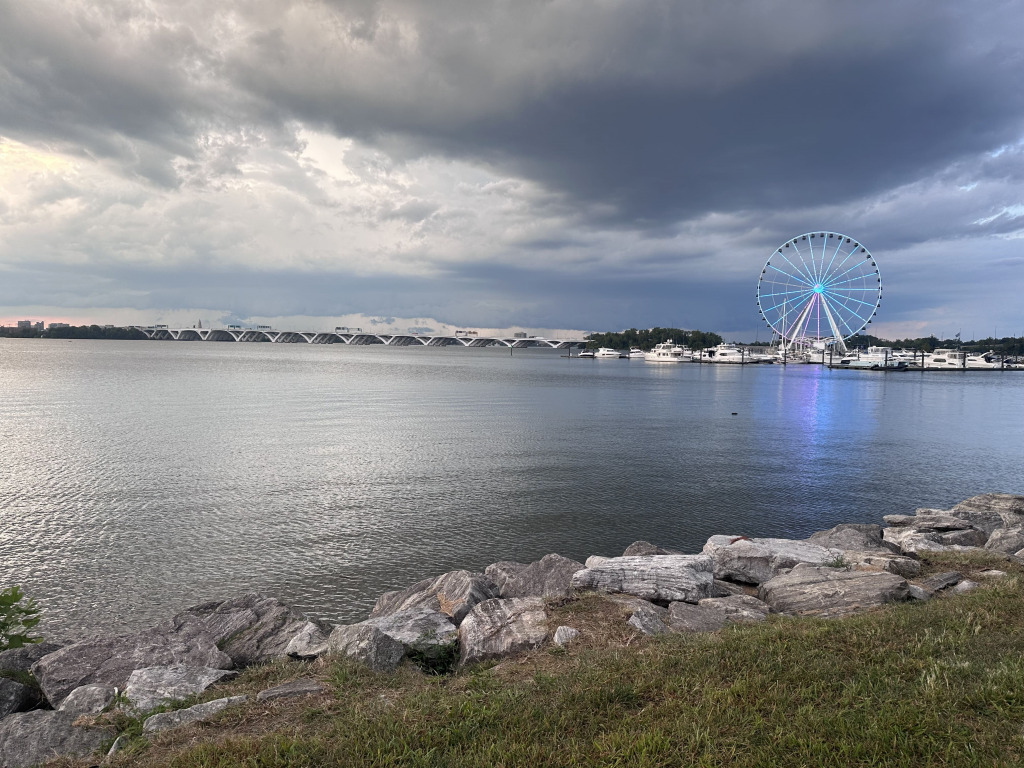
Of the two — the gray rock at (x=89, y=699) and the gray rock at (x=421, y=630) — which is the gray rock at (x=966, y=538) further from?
the gray rock at (x=89, y=699)

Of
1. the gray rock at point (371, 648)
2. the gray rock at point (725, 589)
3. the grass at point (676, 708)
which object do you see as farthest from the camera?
the gray rock at point (725, 589)

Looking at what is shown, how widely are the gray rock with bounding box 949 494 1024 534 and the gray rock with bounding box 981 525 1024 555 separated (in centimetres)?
310

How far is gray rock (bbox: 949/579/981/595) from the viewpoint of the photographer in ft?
40.4

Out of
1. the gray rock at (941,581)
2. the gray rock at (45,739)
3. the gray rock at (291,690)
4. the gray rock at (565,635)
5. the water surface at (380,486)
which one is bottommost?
the water surface at (380,486)

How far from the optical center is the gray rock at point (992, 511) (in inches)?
897

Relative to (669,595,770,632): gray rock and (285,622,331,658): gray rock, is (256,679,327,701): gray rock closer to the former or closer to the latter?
(285,622,331,658): gray rock

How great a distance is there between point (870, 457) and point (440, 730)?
42777 millimetres

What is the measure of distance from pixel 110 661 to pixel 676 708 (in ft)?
30.6

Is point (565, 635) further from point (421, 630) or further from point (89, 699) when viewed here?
point (89, 699)

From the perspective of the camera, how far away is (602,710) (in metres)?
7.19

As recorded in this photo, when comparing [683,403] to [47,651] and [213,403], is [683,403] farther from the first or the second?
[47,651]

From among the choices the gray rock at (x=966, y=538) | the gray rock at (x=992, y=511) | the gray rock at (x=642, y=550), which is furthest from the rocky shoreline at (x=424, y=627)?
the gray rock at (x=992, y=511)

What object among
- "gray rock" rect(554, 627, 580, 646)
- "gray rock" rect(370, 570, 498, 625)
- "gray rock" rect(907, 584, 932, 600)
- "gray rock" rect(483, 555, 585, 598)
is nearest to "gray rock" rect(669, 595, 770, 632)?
"gray rock" rect(554, 627, 580, 646)

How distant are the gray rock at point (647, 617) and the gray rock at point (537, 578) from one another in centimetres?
266
